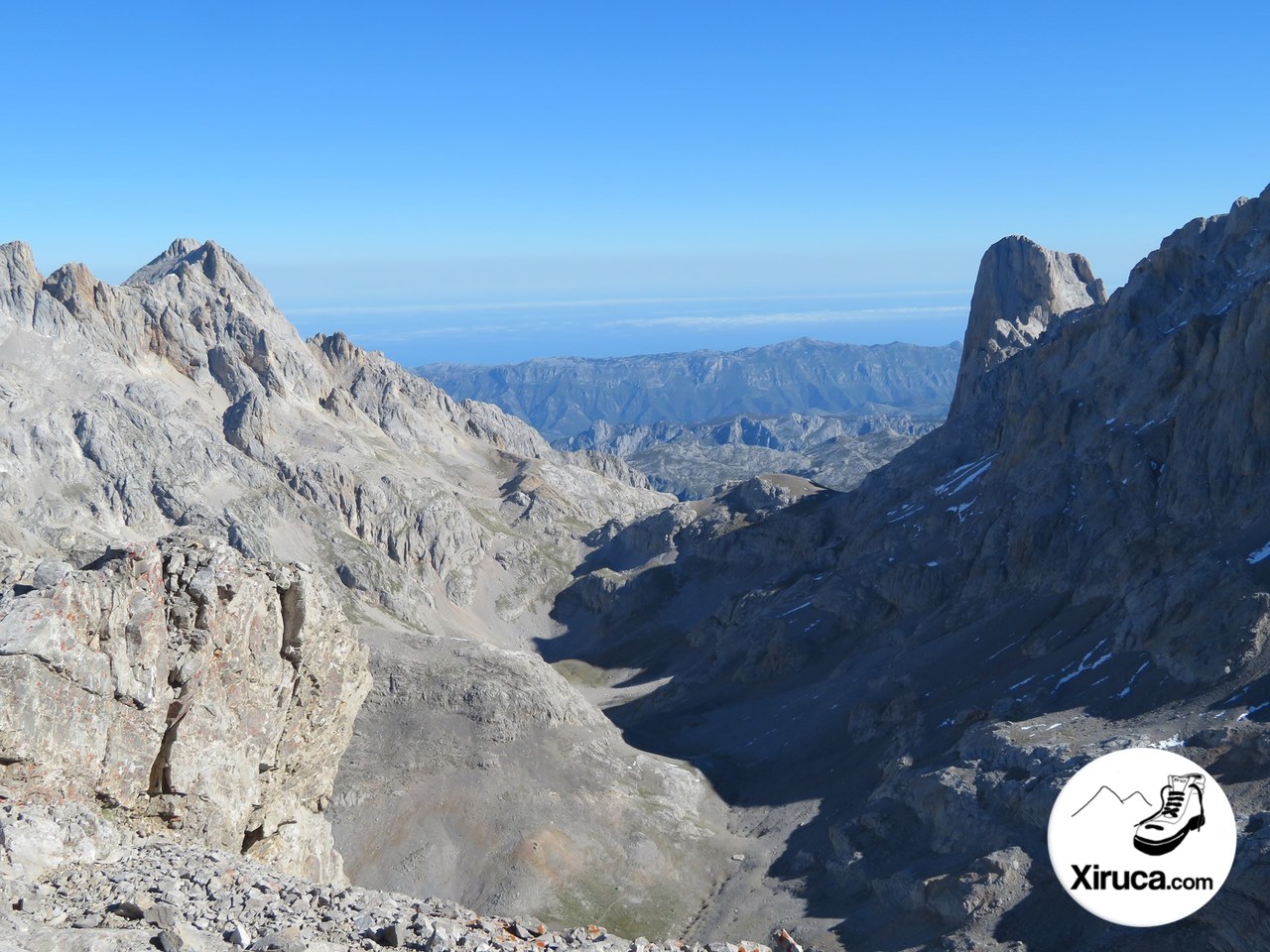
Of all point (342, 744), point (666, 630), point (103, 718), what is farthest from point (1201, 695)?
point (666, 630)

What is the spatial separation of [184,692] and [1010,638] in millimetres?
88656

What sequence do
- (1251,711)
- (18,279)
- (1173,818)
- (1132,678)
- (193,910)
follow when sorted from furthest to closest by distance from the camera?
(18,279)
(1132,678)
(1251,711)
(1173,818)
(193,910)

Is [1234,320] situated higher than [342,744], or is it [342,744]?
[1234,320]

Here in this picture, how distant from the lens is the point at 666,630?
17712cm

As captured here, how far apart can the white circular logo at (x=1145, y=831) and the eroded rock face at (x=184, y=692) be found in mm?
32048

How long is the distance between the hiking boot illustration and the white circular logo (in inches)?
1.5

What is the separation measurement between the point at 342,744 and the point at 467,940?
936 inches

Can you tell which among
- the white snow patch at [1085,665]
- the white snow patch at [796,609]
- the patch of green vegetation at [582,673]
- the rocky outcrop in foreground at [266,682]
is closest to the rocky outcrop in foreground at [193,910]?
the rocky outcrop in foreground at [266,682]

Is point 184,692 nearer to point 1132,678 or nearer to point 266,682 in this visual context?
point 266,682

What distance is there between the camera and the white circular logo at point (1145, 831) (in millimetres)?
40312

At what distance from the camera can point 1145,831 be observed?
4012 centimetres

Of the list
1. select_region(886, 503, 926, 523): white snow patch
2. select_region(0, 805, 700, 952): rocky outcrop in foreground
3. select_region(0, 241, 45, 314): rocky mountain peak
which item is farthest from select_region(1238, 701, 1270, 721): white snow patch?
select_region(0, 241, 45, 314): rocky mountain peak

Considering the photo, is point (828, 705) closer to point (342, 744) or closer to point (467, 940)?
point (342, 744)

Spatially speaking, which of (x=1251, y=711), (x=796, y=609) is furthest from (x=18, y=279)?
(x=1251, y=711)
